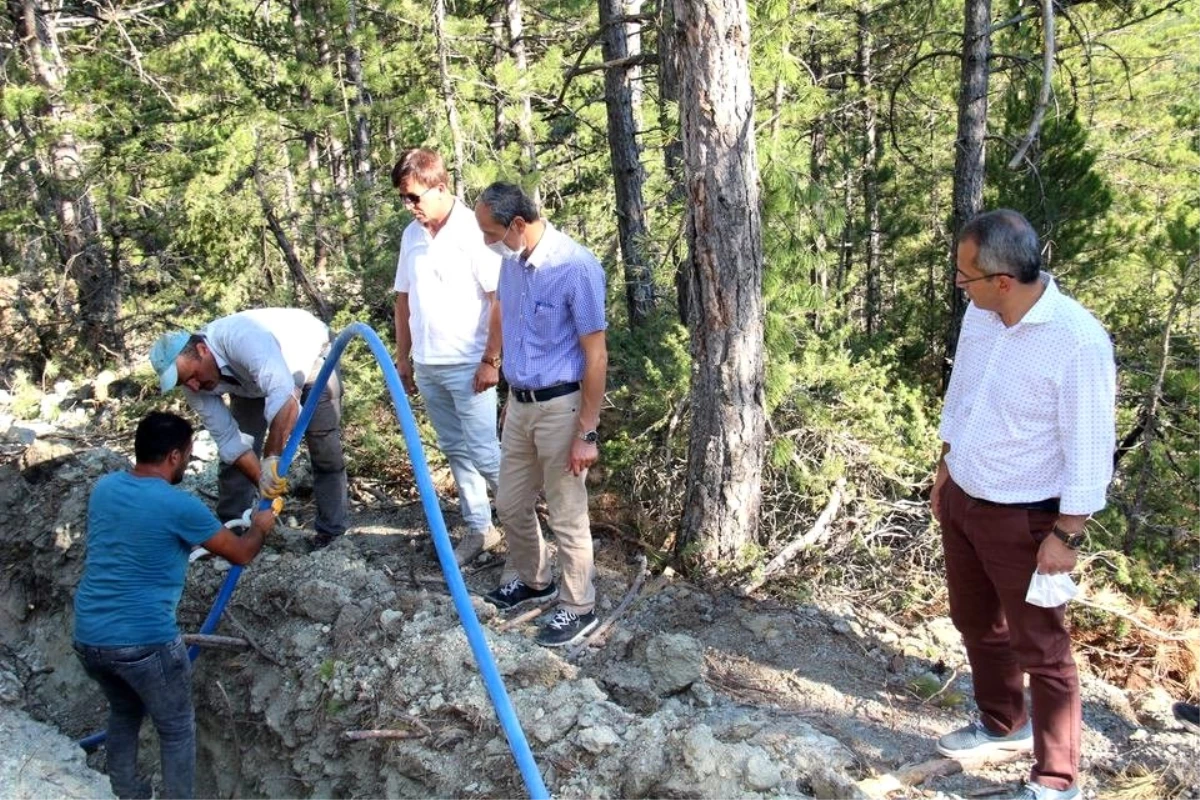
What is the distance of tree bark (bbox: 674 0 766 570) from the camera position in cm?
405

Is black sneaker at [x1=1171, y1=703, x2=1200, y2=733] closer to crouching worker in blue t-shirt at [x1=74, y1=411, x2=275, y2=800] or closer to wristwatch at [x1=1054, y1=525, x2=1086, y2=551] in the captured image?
wristwatch at [x1=1054, y1=525, x2=1086, y2=551]

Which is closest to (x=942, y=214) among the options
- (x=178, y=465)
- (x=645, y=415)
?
(x=645, y=415)

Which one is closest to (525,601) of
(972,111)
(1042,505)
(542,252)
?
(542,252)

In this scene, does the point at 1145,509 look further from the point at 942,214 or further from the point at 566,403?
the point at 942,214

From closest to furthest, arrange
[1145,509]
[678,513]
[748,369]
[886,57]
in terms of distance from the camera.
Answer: [748,369] < [678,513] < [1145,509] < [886,57]

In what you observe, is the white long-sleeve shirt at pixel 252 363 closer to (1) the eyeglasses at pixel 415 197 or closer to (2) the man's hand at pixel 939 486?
(1) the eyeglasses at pixel 415 197

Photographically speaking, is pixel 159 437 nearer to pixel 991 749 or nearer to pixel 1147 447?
pixel 991 749

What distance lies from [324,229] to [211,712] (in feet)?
23.3

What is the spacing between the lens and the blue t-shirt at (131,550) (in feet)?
10.7

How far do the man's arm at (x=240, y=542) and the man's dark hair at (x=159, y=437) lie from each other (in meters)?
0.37

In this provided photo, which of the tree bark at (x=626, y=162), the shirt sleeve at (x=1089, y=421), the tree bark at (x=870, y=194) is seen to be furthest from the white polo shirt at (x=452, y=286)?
the tree bark at (x=870, y=194)

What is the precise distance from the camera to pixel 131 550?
10.9ft

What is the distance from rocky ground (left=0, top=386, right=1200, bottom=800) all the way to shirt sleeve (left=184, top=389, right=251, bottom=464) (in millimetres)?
778

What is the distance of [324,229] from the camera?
34.3ft
